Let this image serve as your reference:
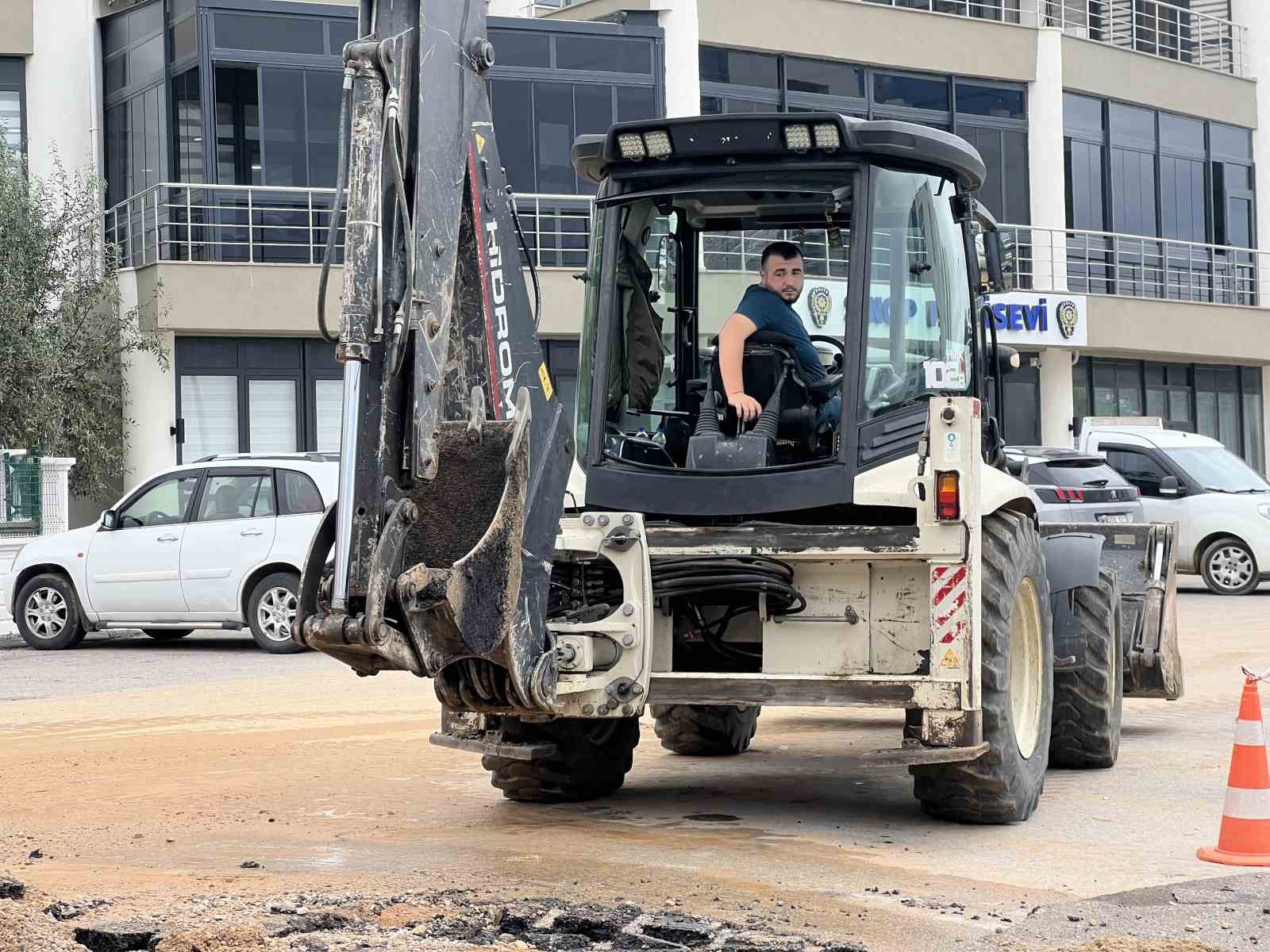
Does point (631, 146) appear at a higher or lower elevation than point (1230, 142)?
lower

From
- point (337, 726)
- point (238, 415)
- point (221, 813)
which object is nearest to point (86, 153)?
point (238, 415)

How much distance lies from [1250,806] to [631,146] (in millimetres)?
3879

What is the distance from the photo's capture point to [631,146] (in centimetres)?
840

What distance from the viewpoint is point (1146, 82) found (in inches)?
1421

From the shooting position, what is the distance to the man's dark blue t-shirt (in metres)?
8.41

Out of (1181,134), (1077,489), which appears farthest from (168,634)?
(1181,134)

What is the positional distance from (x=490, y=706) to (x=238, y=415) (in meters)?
20.9

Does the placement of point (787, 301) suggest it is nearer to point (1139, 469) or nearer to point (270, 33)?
point (1139, 469)

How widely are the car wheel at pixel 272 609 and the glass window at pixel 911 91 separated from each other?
60.4 ft

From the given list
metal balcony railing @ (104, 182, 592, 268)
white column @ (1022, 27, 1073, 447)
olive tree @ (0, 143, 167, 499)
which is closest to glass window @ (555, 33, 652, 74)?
metal balcony railing @ (104, 182, 592, 268)

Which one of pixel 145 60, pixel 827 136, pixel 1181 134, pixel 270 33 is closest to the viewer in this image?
pixel 827 136

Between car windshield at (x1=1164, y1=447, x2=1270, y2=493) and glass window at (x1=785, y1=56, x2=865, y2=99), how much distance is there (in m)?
11.4

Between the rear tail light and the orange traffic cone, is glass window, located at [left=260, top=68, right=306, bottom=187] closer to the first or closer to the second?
the rear tail light

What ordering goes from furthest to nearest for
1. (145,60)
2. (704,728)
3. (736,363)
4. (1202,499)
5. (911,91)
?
(911,91)
(145,60)
(1202,499)
(704,728)
(736,363)
